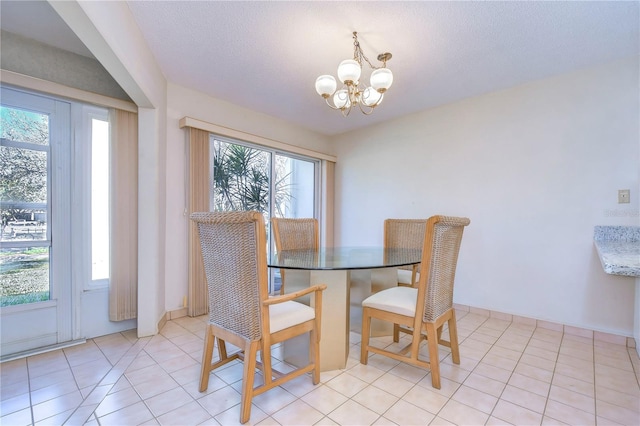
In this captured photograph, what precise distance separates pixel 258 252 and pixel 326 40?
1699 mm

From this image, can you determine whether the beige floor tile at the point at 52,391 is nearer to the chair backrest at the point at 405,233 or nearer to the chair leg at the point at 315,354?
the chair leg at the point at 315,354

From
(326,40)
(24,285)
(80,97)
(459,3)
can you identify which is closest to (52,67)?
(80,97)

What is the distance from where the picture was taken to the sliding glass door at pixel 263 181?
3.27 metres

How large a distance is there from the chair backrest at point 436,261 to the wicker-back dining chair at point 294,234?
1253 millimetres

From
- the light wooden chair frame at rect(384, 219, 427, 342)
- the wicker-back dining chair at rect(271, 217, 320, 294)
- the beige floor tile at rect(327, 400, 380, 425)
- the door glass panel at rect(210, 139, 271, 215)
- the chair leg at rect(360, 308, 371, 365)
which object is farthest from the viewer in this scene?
the door glass panel at rect(210, 139, 271, 215)

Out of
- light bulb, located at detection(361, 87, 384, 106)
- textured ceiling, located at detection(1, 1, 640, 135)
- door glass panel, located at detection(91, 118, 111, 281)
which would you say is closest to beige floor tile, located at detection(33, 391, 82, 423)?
door glass panel, located at detection(91, 118, 111, 281)

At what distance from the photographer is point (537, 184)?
8.82 ft

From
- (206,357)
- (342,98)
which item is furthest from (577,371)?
(342,98)

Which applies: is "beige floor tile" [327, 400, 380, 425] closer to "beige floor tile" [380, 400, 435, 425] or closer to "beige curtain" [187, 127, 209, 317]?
"beige floor tile" [380, 400, 435, 425]

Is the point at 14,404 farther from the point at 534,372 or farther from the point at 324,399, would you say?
the point at 534,372

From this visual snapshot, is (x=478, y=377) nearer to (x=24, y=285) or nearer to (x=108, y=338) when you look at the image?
(x=108, y=338)

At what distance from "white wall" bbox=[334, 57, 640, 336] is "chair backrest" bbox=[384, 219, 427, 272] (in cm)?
69

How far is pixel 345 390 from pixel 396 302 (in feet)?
1.99

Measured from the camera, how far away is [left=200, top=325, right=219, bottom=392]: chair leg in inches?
62.4
